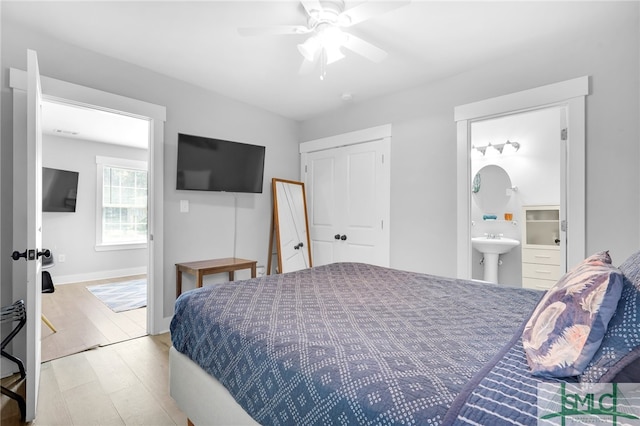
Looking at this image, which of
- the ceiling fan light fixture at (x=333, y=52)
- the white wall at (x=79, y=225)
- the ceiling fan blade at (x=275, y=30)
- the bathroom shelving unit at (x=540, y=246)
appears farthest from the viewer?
the white wall at (x=79, y=225)

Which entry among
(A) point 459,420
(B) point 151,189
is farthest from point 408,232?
(A) point 459,420

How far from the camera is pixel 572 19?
2232 mm

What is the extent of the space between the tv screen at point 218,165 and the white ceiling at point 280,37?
0.65 meters

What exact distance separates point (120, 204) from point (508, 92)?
6.28 meters

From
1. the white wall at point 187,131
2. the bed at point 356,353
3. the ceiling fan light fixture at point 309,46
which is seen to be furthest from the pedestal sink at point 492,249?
the ceiling fan light fixture at point 309,46

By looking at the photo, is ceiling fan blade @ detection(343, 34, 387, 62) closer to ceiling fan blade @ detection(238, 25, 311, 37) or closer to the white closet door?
ceiling fan blade @ detection(238, 25, 311, 37)

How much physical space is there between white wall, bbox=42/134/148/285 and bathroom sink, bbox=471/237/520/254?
5.94 m

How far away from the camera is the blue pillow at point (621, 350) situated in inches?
26.4

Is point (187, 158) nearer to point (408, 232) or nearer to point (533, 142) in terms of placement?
point (408, 232)

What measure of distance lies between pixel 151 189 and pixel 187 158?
1.49 feet

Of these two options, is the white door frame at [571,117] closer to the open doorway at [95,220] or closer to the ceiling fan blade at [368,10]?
the ceiling fan blade at [368,10]

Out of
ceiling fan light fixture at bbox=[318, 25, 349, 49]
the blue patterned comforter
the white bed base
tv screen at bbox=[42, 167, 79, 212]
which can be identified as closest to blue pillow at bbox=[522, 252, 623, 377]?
the blue patterned comforter

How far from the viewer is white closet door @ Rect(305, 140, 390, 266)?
366 cm

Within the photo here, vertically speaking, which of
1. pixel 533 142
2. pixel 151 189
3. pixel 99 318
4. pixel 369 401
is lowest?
pixel 99 318
